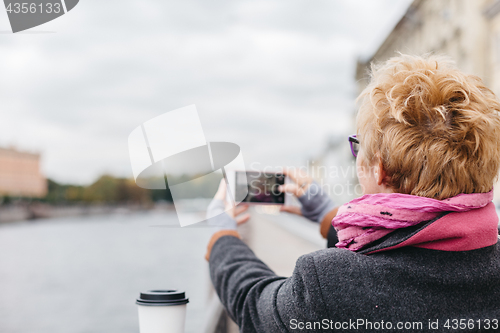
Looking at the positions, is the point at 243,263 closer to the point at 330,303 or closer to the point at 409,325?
the point at 330,303

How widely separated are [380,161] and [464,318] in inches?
14.0

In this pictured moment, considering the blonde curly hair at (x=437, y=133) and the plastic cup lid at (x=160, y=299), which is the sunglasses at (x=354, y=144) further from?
the plastic cup lid at (x=160, y=299)

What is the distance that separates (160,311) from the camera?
1.25 meters

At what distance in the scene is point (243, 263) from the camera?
1.21 meters

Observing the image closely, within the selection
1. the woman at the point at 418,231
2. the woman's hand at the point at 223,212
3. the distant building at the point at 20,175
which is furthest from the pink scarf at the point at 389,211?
the distant building at the point at 20,175

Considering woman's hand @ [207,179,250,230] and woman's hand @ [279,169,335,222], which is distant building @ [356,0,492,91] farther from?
woman's hand @ [207,179,250,230]

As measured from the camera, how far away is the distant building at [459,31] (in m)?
19.1

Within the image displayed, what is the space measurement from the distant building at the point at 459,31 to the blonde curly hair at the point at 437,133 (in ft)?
55.5

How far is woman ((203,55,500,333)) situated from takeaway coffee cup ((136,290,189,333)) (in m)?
0.35

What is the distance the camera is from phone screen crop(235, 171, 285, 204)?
4.90 feet

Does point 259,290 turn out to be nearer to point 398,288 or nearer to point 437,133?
point 398,288

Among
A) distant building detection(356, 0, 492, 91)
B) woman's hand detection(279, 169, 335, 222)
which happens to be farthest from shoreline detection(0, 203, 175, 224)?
woman's hand detection(279, 169, 335, 222)

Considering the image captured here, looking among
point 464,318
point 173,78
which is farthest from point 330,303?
Answer: point 173,78

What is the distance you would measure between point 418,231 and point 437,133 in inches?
8.1
